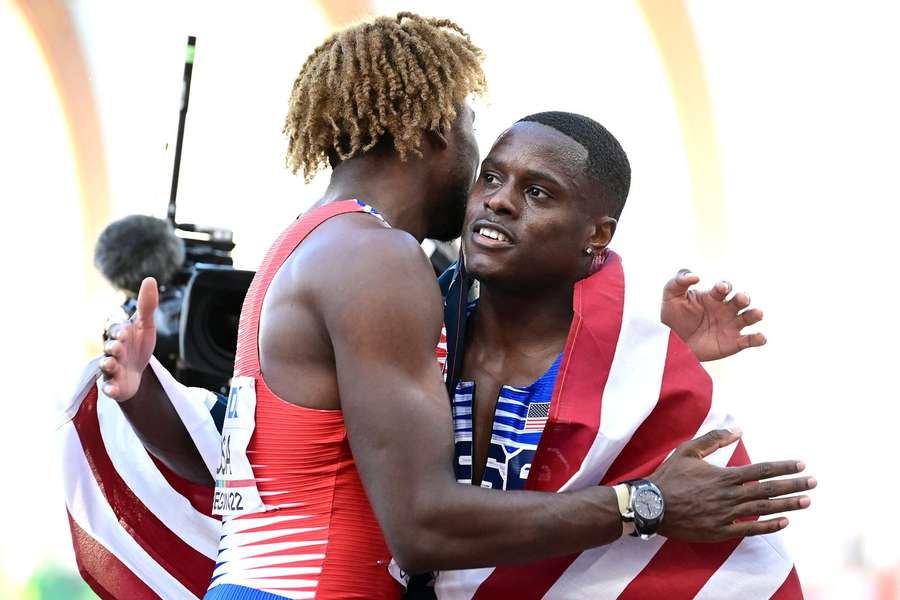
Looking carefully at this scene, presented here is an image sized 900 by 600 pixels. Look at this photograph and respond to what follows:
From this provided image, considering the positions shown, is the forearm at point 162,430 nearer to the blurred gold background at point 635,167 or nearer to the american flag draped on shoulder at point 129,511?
the american flag draped on shoulder at point 129,511

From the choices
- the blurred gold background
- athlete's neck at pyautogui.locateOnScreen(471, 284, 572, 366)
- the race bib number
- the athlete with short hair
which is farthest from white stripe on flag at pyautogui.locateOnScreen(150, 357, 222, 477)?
the blurred gold background

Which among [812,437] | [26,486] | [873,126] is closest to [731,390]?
[812,437]

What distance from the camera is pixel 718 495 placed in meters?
2.11

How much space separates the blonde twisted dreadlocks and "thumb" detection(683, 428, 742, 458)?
2.62 ft

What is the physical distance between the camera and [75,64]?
28.4ft

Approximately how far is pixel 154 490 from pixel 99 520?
0.14m

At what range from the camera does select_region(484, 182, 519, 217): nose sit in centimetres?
239

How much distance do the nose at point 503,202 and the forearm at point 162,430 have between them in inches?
34.3

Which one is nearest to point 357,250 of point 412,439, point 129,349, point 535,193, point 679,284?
point 412,439

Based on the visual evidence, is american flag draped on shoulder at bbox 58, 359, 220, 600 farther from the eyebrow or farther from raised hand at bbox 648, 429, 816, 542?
raised hand at bbox 648, 429, 816, 542

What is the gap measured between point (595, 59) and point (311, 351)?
638 cm

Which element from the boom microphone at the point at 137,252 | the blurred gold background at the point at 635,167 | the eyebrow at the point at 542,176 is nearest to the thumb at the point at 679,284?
the eyebrow at the point at 542,176

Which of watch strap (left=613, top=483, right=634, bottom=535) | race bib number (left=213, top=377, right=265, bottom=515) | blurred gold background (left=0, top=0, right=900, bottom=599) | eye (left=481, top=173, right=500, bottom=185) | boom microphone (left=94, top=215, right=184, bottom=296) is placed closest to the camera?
watch strap (left=613, top=483, right=634, bottom=535)

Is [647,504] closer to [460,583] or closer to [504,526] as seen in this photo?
[504,526]
